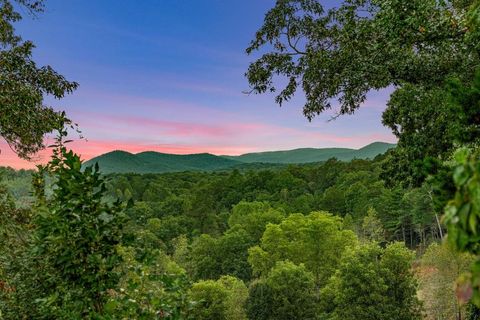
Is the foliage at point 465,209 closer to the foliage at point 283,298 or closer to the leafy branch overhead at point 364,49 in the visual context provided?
the leafy branch overhead at point 364,49

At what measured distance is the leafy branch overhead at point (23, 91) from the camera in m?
10.7

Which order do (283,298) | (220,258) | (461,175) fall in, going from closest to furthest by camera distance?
1. (461,175)
2. (283,298)
3. (220,258)

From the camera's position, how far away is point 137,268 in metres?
4.58

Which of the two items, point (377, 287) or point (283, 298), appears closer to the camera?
point (377, 287)

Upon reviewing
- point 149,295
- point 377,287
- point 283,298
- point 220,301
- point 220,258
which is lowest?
point 220,301

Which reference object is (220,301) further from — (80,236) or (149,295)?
(80,236)

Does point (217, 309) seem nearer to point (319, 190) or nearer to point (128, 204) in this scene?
point (128, 204)

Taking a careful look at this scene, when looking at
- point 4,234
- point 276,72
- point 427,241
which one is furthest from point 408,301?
point 427,241

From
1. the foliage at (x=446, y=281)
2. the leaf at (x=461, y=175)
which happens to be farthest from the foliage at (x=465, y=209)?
the foliage at (x=446, y=281)

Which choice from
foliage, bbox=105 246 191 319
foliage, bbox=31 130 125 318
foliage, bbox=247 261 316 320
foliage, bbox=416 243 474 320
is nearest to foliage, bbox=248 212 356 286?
foliage, bbox=247 261 316 320

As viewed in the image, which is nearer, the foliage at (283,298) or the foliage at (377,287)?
the foliage at (377,287)

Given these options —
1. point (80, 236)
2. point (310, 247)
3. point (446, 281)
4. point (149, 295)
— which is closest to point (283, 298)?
point (310, 247)

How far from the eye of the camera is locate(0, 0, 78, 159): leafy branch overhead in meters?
10.7

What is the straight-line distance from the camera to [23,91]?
10828mm
